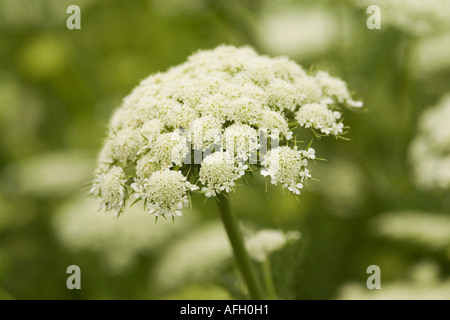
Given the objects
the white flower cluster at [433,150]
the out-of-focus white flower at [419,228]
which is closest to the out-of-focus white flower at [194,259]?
the out-of-focus white flower at [419,228]

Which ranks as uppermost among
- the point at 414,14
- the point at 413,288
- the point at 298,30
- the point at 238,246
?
the point at 298,30

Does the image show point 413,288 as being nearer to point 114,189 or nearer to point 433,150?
point 433,150

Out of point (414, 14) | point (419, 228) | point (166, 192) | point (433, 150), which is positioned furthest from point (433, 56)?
point (166, 192)

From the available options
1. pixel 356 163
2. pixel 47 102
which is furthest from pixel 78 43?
pixel 356 163

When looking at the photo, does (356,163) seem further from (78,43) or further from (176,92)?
(78,43)

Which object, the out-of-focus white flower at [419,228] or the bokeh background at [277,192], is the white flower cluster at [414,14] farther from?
the out-of-focus white flower at [419,228]

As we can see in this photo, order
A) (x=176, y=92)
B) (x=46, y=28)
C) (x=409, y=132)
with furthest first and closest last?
(x=46, y=28) < (x=409, y=132) < (x=176, y=92)

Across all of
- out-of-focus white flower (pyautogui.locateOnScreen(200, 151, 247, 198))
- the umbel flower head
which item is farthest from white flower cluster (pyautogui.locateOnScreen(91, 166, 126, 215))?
out-of-focus white flower (pyautogui.locateOnScreen(200, 151, 247, 198))
